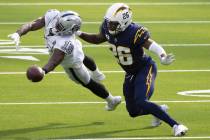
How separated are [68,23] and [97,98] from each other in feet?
7.68

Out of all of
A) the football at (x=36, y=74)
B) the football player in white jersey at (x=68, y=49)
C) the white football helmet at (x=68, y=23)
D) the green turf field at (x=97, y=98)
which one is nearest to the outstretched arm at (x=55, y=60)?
the football player in white jersey at (x=68, y=49)

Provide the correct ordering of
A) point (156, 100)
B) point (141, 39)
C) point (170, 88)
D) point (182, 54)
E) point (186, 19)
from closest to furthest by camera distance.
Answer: point (141, 39) → point (156, 100) → point (170, 88) → point (182, 54) → point (186, 19)

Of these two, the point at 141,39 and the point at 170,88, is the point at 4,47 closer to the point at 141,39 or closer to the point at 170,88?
the point at 170,88

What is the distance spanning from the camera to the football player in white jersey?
10609 mm

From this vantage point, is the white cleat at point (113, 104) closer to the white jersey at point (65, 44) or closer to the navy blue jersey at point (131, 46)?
the white jersey at point (65, 44)

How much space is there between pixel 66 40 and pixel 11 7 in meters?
12.6

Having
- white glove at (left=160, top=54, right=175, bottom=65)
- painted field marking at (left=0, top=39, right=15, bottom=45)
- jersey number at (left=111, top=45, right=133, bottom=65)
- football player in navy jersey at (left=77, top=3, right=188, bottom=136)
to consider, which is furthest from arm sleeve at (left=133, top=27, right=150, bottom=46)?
painted field marking at (left=0, top=39, right=15, bottom=45)

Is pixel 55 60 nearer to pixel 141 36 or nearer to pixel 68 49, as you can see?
pixel 68 49

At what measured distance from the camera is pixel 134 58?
10.6 metres

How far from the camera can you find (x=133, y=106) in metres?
10.5

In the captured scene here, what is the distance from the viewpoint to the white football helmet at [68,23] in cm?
1082

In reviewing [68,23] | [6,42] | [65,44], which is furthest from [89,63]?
[6,42]

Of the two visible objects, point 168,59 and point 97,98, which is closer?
point 168,59

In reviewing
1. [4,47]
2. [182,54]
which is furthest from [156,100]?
[4,47]
